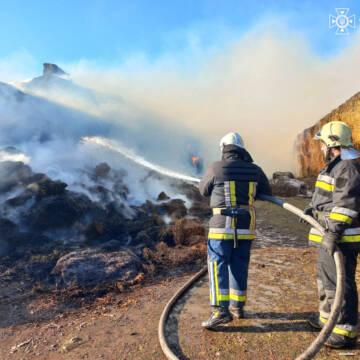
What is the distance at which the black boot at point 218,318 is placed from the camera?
2938mm

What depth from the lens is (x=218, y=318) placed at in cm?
294

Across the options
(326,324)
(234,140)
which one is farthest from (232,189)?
(326,324)

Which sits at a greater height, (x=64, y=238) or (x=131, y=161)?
(x=131, y=161)

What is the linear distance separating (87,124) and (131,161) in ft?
15.9

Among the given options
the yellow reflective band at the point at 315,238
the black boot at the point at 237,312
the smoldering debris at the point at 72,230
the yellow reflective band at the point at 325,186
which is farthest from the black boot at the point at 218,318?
the smoldering debris at the point at 72,230

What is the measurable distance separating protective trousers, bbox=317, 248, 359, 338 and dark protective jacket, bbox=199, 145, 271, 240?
758 millimetres

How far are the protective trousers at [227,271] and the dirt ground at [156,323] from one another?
288mm

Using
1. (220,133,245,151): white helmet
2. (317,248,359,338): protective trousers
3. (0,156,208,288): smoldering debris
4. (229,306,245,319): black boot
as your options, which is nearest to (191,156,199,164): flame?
(0,156,208,288): smoldering debris

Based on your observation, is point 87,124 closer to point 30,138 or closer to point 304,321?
point 30,138

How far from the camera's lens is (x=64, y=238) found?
287 inches

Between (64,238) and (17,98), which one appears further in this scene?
(17,98)

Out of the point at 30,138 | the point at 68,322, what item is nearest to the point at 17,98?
the point at 30,138

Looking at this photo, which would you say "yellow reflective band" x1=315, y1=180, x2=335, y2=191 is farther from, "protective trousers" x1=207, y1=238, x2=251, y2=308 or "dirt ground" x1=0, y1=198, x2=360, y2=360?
"dirt ground" x1=0, y1=198, x2=360, y2=360

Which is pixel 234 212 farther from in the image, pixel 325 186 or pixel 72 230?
pixel 72 230
